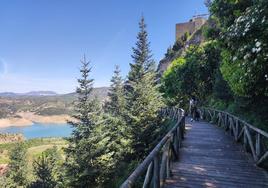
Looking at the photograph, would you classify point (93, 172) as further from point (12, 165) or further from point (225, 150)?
point (12, 165)

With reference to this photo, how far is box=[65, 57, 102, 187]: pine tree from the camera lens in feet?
74.8

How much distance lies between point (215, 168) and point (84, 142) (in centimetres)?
1838

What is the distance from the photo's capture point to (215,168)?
7.87 metres

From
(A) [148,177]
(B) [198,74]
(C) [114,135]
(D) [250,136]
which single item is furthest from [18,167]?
(A) [148,177]

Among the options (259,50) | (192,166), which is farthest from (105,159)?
(259,50)

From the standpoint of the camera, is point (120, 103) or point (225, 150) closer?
point (225, 150)

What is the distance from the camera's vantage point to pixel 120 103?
45.6 metres

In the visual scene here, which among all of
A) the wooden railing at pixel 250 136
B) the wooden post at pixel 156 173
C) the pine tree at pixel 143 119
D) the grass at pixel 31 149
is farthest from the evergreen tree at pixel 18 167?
the wooden post at pixel 156 173

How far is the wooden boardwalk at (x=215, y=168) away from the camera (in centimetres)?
664

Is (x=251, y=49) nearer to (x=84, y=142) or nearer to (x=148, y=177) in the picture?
(x=148, y=177)

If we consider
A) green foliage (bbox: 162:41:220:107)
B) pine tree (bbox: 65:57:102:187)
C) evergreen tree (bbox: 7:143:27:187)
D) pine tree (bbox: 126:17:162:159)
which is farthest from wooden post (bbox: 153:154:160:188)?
evergreen tree (bbox: 7:143:27:187)

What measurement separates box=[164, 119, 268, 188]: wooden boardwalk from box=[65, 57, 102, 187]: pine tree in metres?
14.0

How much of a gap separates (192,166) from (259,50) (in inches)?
151

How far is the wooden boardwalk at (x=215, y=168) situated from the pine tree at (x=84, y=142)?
46.0ft
